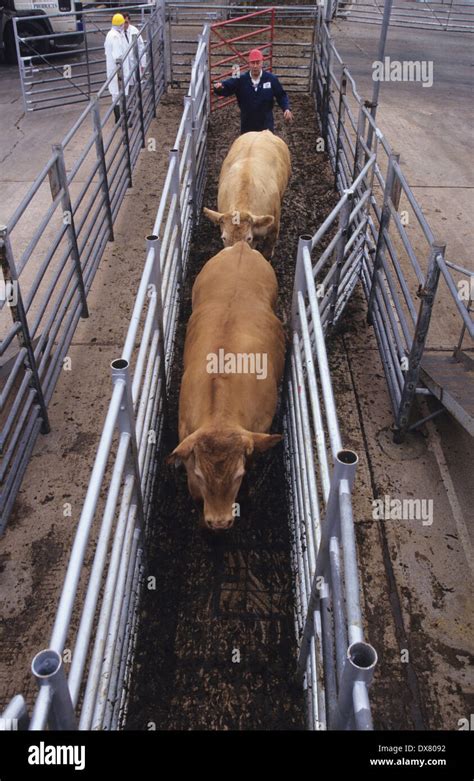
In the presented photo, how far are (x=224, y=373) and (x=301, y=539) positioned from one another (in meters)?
1.15

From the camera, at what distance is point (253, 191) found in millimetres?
6945

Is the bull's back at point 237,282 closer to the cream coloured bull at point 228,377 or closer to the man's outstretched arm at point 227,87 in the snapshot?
the cream coloured bull at point 228,377

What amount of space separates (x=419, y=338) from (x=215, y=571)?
2180 mm

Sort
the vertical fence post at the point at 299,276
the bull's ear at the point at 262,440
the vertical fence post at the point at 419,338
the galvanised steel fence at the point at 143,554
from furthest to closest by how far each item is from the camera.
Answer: the vertical fence post at the point at 419,338 → the vertical fence post at the point at 299,276 → the bull's ear at the point at 262,440 → the galvanised steel fence at the point at 143,554

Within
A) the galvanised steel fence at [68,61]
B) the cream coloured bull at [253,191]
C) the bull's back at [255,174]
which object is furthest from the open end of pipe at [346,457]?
the galvanised steel fence at [68,61]

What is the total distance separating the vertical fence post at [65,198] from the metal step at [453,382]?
3.23m

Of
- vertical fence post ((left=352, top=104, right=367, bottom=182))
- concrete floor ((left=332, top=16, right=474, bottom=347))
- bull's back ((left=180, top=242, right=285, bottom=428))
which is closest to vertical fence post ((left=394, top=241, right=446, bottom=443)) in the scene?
bull's back ((left=180, top=242, right=285, bottom=428))

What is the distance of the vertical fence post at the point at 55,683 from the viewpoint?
194 cm

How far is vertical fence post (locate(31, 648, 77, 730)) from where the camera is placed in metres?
1.94

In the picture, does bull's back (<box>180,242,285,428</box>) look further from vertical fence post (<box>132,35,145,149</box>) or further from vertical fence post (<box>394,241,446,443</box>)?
vertical fence post (<box>132,35,145,149</box>)

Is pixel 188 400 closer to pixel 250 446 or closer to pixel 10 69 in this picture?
pixel 250 446

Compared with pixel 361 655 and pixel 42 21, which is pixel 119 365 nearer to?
pixel 361 655

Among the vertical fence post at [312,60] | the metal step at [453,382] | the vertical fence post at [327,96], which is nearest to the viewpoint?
the metal step at [453,382]
